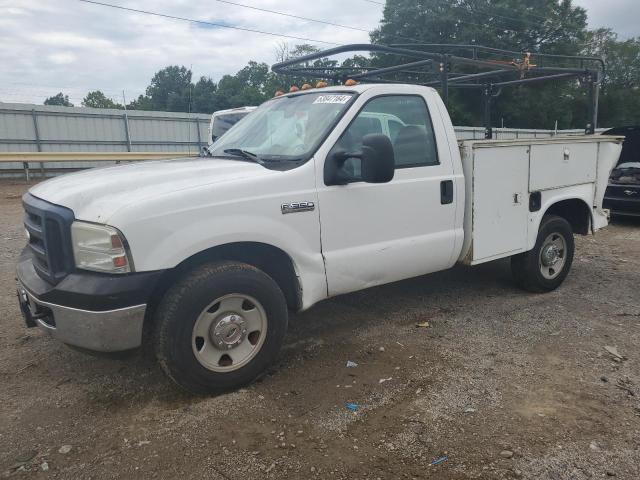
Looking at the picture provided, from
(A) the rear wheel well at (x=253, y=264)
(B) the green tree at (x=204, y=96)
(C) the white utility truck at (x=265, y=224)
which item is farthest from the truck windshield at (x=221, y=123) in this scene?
(B) the green tree at (x=204, y=96)

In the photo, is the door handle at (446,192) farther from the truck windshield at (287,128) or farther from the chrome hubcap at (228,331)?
the chrome hubcap at (228,331)

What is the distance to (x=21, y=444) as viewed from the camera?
9.30 feet

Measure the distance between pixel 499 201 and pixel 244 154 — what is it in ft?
7.66

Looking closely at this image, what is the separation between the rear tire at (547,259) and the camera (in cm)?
520

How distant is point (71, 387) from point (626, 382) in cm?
370

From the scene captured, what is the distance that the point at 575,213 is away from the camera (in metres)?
5.74

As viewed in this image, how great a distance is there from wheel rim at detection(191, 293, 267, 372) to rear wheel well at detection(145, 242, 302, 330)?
0.30 metres

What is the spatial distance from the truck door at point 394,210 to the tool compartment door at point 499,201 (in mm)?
296

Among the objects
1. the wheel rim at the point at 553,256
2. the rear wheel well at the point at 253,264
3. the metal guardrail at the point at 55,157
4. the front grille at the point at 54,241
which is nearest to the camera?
the front grille at the point at 54,241

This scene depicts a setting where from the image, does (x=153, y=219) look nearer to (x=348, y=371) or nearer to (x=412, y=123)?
(x=348, y=371)

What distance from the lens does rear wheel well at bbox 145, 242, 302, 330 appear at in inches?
125

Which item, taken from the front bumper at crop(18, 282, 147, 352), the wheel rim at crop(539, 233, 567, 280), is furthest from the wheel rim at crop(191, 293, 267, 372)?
the wheel rim at crop(539, 233, 567, 280)

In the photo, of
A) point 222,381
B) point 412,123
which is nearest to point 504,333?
point 412,123

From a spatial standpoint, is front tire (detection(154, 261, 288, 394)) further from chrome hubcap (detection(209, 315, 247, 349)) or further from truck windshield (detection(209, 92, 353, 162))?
truck windshield (detection(209, 92, 353, 162))
